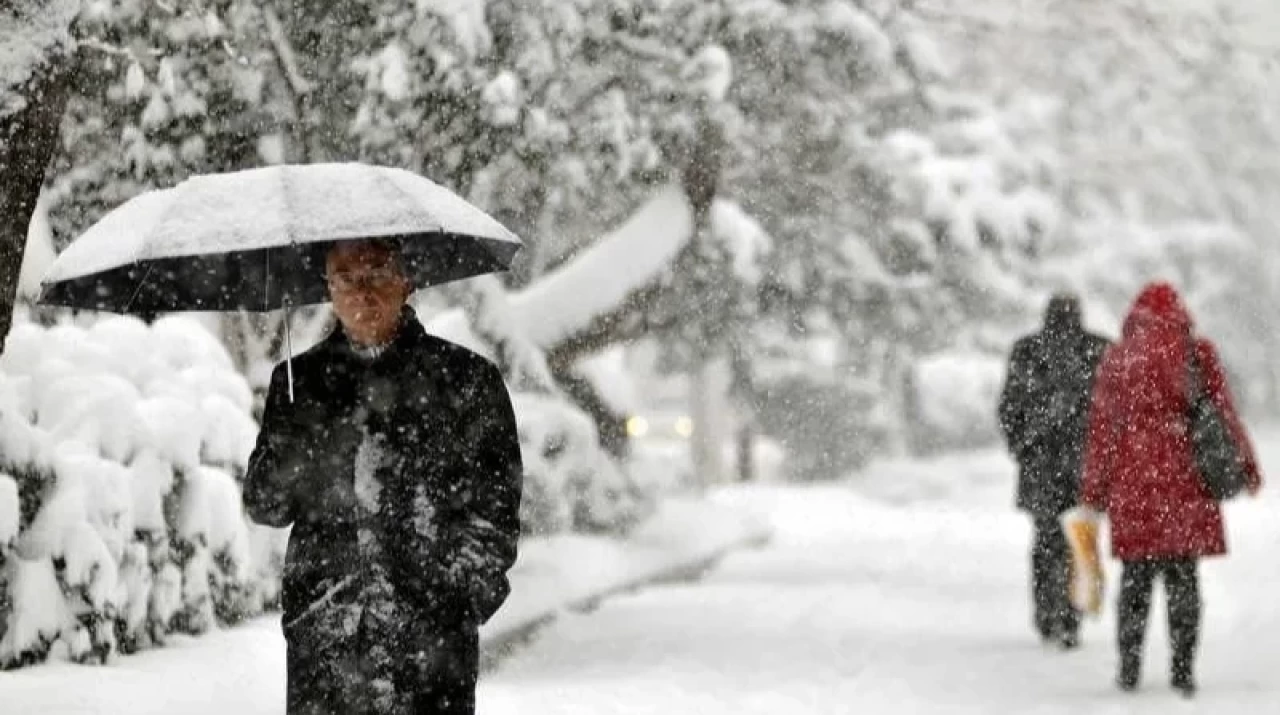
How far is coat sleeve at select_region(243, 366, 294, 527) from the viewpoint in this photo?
4.78 meters

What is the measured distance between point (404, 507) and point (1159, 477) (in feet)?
18.5

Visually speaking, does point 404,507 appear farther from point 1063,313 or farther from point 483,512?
point 1063,313

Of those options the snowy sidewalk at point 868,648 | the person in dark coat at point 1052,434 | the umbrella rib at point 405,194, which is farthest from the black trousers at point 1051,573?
the umbrella rib at point 405,194

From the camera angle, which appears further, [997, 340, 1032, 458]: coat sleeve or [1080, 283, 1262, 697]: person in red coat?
[997, 340, 1032, 458]: coat sleeve

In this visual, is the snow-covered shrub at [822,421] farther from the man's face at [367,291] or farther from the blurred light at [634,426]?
the man's face at [367,291]

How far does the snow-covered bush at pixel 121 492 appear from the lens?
30.4 feet

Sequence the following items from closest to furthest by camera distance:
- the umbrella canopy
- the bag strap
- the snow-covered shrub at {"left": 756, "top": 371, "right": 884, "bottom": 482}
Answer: the umbrella canopy
the bag strap
the snow-covered shrub at {"left": 756, "top": 371, "right": 884, "bottom": 482}

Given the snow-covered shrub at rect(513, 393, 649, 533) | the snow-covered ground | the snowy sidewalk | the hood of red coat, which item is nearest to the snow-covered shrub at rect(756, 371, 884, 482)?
the snowy sidewalk

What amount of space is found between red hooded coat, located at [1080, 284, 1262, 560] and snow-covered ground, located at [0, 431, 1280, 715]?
788mm

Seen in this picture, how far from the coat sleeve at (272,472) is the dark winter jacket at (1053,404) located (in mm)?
7990

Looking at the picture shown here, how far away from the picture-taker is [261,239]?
17.2 ft

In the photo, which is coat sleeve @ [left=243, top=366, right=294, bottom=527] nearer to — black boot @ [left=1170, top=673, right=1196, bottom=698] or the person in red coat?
the person in red coat

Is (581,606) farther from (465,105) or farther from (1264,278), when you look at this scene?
(1264,278)

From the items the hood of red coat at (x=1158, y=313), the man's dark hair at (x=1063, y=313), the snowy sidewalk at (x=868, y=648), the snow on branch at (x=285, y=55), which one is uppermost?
the snow on branch at (x=285, y=55)
